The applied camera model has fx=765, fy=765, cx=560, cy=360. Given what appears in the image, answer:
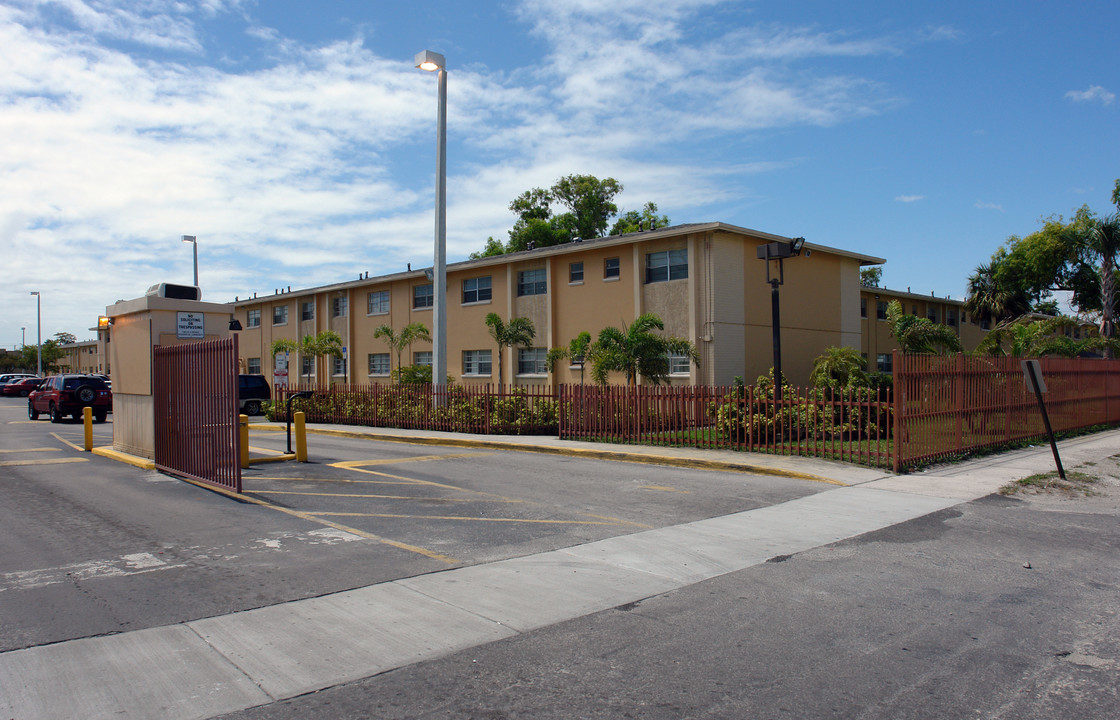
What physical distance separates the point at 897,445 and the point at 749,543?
6187mm

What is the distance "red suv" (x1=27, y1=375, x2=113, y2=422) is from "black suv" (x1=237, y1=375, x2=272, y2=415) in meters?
4.83

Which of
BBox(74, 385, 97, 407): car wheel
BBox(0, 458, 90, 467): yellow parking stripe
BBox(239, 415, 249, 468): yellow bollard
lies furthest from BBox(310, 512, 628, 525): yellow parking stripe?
BBox(74, 385, 97, 407): car wheel

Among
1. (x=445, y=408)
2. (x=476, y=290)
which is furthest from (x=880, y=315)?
(x=445, y=408)

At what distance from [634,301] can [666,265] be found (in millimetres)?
1623

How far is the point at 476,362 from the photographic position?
3192 cm

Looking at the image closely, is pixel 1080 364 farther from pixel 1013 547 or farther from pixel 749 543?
pixel 749 543

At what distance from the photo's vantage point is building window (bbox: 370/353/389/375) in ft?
120

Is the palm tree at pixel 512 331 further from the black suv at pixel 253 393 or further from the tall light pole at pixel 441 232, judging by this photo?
the black suv at pixel 253 393

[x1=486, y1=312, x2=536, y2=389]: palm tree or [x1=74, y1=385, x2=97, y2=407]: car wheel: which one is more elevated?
[x1=486, y1=312, x2=536, y2=389]: palm tree

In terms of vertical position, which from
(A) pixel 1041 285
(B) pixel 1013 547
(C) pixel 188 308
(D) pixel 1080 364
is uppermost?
(A) pixel 1041 285

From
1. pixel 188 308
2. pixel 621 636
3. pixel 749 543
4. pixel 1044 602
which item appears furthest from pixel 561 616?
pixel 188 308

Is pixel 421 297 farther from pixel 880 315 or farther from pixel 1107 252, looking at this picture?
pixel 1107 252

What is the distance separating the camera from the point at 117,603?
19.5ft

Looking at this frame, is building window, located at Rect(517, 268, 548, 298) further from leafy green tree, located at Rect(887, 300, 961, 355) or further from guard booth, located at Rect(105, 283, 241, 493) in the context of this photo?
guard booth, located at Rect(105, 283, 241, 493)
